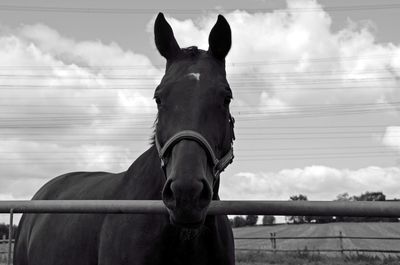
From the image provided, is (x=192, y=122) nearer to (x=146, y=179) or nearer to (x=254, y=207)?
(x=254, y=207)

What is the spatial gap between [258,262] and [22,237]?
13163mm

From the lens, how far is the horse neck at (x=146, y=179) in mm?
3266

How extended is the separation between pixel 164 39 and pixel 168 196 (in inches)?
56.7

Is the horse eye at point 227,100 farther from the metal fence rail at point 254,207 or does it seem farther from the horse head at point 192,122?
the metal fence rail at point 254,207

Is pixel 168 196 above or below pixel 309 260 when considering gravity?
above

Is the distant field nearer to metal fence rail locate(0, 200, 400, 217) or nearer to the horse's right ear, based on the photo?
the horse's right ear

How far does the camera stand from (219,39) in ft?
10.8

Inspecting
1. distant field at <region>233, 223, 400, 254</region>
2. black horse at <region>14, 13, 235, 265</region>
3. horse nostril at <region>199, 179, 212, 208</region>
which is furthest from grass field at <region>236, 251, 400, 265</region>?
horse nostril at <region>199, 179, 212, 208</region>

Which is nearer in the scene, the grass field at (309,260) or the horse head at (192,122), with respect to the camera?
the horse head at (192,122)

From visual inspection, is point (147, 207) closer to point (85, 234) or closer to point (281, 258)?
point (85, 234)

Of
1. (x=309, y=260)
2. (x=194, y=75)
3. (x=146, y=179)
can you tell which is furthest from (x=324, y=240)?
(x=194, y=75)

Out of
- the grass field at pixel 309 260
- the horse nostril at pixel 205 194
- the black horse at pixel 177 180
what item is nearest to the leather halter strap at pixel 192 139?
the black horse at pixel 177 180

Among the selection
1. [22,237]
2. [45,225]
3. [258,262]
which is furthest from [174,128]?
[258,262]

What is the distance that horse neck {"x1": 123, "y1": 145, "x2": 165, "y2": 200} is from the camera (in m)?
3.27
